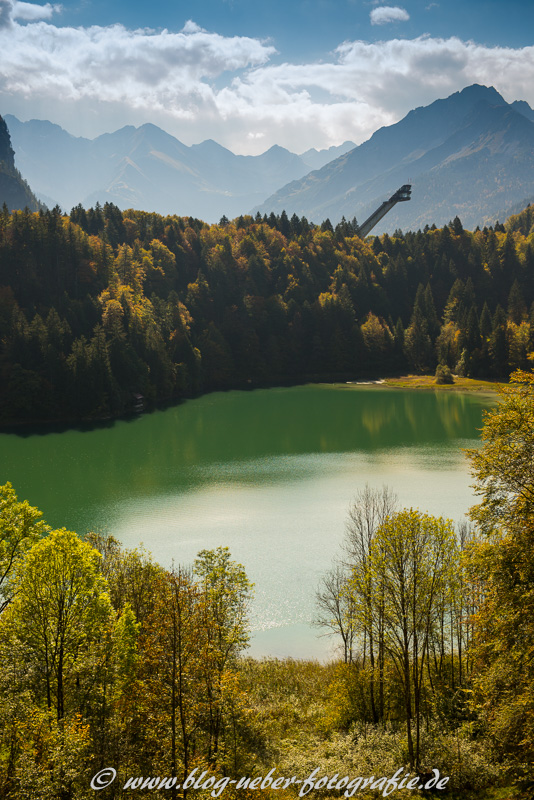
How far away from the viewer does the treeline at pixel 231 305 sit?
85625mm

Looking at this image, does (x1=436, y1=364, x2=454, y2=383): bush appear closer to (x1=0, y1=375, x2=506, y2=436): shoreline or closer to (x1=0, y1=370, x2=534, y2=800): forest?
(x1=0, y1=375, x2=506, y2=436): shoreline

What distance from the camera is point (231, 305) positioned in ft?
423

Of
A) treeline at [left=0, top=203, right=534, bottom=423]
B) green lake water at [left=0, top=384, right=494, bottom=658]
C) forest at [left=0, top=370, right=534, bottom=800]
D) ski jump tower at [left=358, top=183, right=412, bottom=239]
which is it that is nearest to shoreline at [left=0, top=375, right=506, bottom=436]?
treeline at [left=0, top=203, right=534, bottom=423]

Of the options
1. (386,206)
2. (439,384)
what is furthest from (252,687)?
(386,206)

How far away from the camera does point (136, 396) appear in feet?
298

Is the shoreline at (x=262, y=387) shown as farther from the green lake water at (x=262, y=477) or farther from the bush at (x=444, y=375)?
the green lake water at (x=262, y=477)

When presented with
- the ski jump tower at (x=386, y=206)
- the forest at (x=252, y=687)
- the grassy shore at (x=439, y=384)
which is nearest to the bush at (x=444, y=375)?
the grassy shore at (x=439, y=384)

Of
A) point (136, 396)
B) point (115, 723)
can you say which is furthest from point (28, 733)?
point (136, 396)

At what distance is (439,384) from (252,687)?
93.4m

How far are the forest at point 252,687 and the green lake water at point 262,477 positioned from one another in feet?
18.3

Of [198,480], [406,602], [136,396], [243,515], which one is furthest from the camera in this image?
[136,396]

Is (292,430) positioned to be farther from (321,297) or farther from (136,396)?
(321,297)

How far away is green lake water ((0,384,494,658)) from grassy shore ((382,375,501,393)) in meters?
8.60

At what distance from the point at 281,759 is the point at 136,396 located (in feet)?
258
